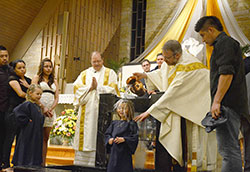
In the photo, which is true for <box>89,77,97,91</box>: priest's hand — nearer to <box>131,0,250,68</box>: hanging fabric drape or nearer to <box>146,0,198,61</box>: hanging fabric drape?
<box>131,0,250,68</box>: hanging fabric drape

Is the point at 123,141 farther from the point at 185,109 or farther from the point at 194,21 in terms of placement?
the point at 194,21

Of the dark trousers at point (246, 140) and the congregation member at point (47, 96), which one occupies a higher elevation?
the congregation member at point (47, 96)

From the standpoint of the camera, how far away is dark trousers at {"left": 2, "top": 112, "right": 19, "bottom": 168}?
12.9ft

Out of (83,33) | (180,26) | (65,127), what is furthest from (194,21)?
(65,127)

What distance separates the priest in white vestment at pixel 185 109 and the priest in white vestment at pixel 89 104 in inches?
55.8

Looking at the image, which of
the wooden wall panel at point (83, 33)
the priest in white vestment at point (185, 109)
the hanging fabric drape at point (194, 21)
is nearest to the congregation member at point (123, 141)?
the priest in white vestment at point (185, 109)

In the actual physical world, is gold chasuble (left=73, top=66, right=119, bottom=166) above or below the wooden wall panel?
below

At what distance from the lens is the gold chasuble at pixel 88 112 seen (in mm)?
4566

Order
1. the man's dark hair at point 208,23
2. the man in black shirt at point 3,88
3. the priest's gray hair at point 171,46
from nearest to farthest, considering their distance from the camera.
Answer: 1. the man's dark hair at point 208,23
2. the priest's gray hair at point 171,46
3. the man in black shirt at point 3,88

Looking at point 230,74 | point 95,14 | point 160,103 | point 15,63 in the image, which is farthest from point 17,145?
point 95,14

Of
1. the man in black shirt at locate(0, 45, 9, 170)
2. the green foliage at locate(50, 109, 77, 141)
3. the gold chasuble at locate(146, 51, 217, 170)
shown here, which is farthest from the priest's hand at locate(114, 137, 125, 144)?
the green foliage at locate(50, 109, 77, 141)

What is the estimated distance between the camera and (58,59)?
9.60 metres

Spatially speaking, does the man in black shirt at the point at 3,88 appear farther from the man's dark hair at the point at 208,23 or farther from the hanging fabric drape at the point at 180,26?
the hanging fabric drape at the point at 180,26

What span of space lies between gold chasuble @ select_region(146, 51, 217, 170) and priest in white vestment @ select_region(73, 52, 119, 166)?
1.42 metres
